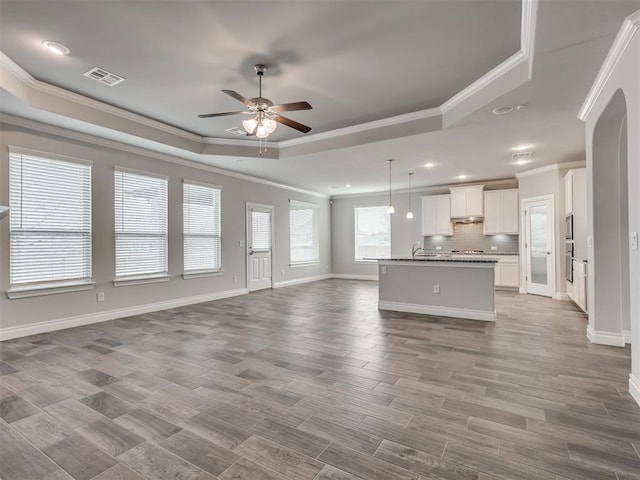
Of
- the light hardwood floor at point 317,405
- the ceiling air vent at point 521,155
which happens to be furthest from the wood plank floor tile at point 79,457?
the ceiling air vent at point 521,155

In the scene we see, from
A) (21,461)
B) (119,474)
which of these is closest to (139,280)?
(21,461)

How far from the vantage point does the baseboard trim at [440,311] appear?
503cm

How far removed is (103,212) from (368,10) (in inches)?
185

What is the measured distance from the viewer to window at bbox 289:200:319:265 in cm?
964

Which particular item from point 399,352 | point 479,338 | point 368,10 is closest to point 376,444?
point 399,352

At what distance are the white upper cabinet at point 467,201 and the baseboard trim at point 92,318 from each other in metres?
6.30

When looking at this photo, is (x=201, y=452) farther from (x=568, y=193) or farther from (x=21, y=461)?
(x=568, y=193)

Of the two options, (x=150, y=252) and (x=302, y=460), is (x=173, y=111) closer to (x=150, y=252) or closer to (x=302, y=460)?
(x=150, y=252)

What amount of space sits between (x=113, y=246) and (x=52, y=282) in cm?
94

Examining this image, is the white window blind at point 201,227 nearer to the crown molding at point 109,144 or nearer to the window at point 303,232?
the crown molding at point 109,144

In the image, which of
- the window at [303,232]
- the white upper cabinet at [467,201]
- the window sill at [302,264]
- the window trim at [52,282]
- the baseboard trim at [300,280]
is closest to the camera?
the window trim at [52,282]

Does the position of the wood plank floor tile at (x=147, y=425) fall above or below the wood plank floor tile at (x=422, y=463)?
below

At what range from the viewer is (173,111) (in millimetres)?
4758

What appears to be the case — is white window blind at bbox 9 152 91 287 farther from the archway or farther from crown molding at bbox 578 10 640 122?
the archway
